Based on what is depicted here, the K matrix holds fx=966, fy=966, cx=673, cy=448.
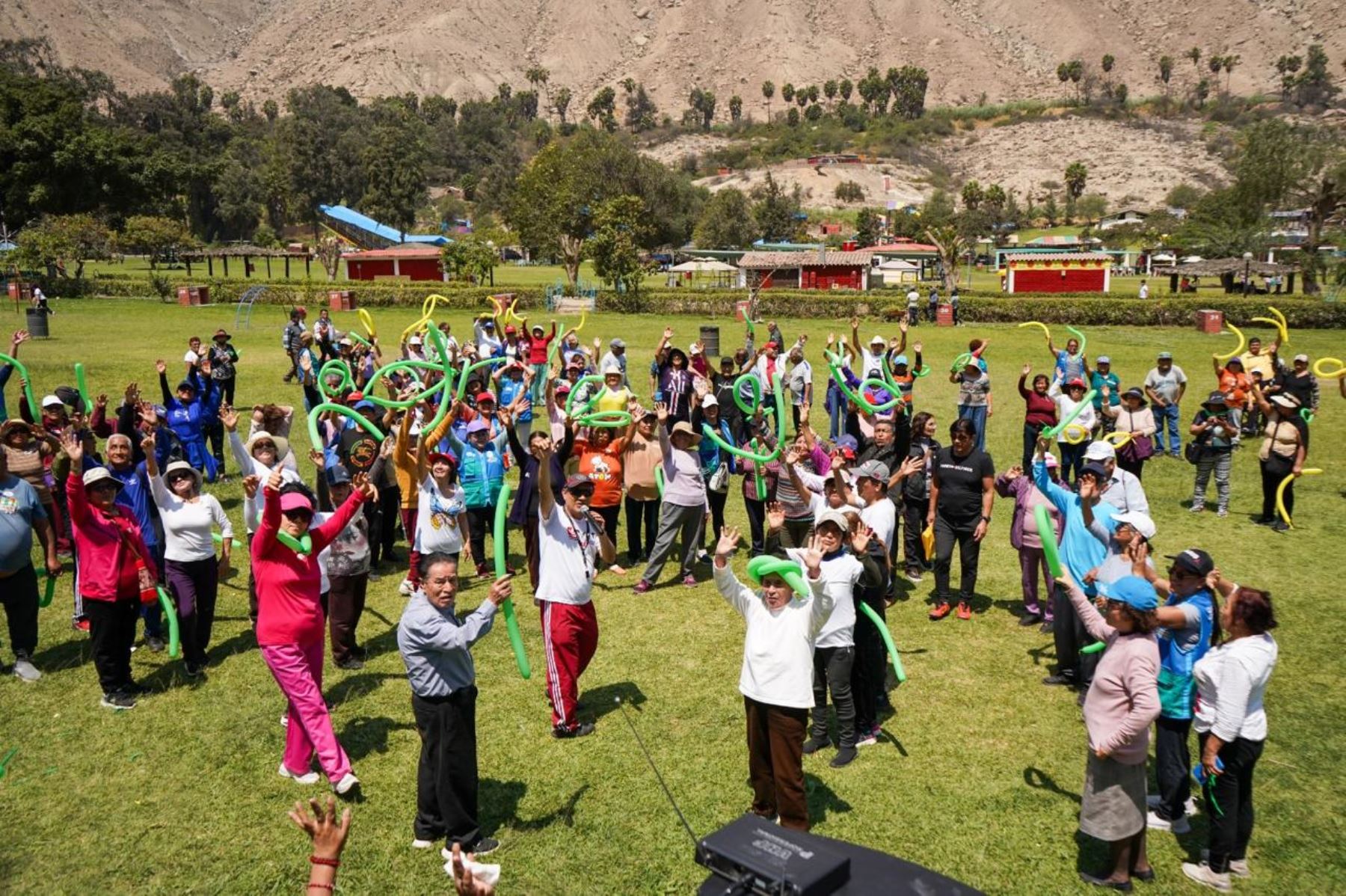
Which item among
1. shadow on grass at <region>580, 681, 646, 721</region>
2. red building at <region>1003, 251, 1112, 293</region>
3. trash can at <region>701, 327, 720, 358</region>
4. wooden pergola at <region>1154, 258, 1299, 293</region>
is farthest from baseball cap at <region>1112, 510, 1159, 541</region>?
red building at <region>1003, 251, 1112, 293</region>

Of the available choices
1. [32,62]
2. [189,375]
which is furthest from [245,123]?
[189,375]

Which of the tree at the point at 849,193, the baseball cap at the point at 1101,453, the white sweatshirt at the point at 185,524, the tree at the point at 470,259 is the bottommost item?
the white sweatshirt at the point at 185,524

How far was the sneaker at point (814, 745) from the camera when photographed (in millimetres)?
6613

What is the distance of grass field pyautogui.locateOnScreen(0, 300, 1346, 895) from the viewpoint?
214 inches

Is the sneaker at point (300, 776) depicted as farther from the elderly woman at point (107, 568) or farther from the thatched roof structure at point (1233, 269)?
the thatched roof structure at point (1233, 269)

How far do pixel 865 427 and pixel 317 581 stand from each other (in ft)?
23.2

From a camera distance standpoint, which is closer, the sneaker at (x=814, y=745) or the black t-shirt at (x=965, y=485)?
the sneaker at (x=814, y=745)

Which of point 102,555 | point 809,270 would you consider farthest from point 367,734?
point 809,270

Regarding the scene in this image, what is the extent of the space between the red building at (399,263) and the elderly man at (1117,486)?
2284 inches

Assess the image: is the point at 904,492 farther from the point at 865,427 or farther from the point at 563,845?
the point at 563,845

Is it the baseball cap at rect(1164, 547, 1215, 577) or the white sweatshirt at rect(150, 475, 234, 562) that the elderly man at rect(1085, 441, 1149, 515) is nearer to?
the baseball cap at rect(1164, 547, 1215, 577)

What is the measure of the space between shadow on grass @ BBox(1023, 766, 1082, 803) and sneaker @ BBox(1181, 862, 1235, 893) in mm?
829

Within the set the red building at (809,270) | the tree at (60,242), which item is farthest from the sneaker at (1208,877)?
the red building at (809,270)

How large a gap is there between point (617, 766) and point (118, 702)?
3892 millimetres
